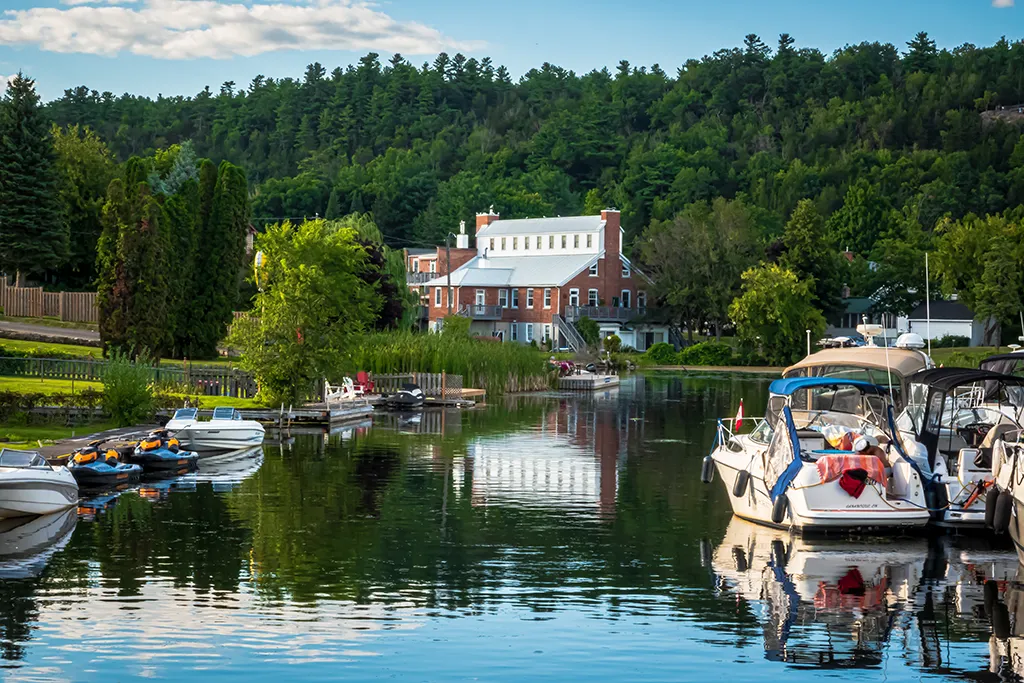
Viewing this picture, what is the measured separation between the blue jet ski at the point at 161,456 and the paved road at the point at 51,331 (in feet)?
93.8

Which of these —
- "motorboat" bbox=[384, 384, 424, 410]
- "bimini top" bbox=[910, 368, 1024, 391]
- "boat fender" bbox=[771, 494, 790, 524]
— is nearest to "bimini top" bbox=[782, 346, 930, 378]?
"bimini top" bbox=[910, 368, 1024, 391]

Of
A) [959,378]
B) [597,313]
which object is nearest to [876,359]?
[959,378]

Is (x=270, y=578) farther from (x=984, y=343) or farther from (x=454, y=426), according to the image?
(x=984, y=343)

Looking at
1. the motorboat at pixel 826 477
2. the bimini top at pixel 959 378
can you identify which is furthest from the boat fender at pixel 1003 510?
the bimini top at pixel 959 378

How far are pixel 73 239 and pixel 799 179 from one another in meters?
107

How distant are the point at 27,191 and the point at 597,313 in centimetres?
5297

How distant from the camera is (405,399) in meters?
62.2

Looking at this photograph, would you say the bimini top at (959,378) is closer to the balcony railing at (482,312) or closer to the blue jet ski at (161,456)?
the blue jet ski at (161,456)

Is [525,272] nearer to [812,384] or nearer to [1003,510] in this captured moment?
[812,384]

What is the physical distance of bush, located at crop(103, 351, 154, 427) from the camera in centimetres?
4394

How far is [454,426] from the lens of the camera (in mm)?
54562

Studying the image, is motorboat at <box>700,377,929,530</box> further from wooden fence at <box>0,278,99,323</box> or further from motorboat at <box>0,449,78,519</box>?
wooden fence at <box>0,278,99,323</box>

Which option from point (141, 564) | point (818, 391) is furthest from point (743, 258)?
point (141, 564)

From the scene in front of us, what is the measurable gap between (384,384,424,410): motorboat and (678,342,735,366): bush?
161 ft
